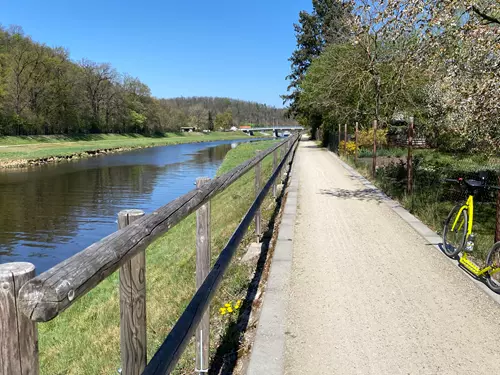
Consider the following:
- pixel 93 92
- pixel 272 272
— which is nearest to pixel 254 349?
pixel 272 272

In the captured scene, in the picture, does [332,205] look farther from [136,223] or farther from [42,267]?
[136,223]

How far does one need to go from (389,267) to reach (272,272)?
1.50 meters

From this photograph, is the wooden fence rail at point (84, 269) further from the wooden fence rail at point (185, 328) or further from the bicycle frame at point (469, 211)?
the bicycle frame at point (469, 211)

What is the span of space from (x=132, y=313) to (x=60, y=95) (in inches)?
2808

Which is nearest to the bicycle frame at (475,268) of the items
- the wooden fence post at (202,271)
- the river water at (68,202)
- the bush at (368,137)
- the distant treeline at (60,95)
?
the wooden fence post at (202,271)

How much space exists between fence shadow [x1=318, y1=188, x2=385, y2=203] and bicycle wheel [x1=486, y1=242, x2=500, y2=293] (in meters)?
5.37

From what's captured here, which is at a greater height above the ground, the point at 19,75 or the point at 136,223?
the point at 19,75

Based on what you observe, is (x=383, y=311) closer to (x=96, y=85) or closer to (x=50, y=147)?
(x=50, y=147)

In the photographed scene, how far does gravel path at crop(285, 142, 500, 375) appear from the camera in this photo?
10.8 feet

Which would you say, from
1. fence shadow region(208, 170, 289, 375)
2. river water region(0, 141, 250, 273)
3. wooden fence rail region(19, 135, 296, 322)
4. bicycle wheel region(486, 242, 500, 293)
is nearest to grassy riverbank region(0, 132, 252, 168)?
A: river water region(0, 141, 250, 273)

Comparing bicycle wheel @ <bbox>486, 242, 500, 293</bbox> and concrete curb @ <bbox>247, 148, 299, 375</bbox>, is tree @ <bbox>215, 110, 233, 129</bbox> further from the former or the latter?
bicycle wheel @ <bbox>486, 242, 500, 293</bbox>

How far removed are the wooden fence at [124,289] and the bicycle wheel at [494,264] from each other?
2914 millimetres

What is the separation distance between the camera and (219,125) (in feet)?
A: 535

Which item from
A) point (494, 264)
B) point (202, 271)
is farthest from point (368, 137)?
point (202, 271)
